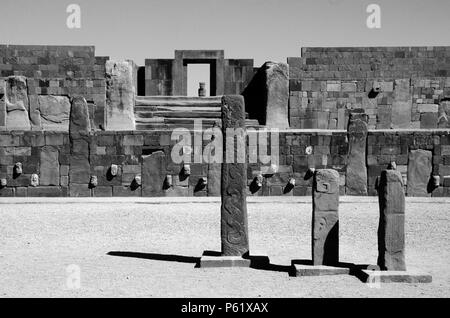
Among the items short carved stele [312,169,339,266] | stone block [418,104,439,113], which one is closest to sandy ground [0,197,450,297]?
short carved stele [312,169,339,266]

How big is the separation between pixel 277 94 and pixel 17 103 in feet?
24.3

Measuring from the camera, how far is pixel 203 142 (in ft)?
42.6

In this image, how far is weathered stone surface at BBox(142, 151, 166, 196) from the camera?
42.4ft

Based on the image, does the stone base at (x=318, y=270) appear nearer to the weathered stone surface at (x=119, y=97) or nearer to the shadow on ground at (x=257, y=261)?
the shadow on ground at (x=257, y=261)

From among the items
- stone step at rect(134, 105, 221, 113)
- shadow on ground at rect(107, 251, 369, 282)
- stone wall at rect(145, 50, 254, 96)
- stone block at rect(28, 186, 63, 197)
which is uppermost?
stone wall at rect(145, 50, 254, 96)

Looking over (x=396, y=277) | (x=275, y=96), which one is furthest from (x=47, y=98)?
(x=396, y=277)

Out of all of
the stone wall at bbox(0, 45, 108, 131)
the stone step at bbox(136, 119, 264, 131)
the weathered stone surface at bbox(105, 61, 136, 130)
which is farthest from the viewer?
the stone wall at bbox(0, 45, 108, 131)

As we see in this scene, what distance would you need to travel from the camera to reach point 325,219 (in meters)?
6.64

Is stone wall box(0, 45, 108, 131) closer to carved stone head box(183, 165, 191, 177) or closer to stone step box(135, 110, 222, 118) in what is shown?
stone step box(135, 110, 222, 118)

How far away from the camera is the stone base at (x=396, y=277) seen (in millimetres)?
6137

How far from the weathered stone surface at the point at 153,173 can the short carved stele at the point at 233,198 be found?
595 cm

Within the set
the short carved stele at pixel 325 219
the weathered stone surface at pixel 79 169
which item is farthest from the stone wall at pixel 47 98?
the short carved stele at pixel 325 219

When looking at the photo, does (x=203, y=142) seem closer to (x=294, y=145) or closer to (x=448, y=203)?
(x=294, y=145)

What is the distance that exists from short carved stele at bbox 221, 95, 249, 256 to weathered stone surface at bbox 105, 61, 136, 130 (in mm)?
9385
